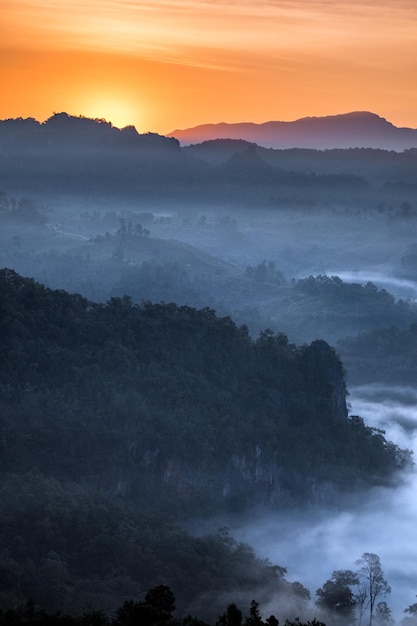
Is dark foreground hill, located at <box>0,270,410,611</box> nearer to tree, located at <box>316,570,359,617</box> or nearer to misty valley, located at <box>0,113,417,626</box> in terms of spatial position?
misty valley, located at <box>0,113,417,626</box>

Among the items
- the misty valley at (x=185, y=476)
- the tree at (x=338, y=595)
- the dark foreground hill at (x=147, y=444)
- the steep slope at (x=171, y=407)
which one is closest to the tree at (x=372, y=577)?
Result: the misty valley at (x=185, y=476)

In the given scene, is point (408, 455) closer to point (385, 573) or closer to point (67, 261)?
point (385, 573)

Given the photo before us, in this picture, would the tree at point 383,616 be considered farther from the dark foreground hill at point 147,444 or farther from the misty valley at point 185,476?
the dark foreground hill at point 147,444

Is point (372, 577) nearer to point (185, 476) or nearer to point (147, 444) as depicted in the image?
point (185, 476)

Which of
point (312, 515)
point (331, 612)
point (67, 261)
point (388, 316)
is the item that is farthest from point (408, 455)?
point (67, 261)

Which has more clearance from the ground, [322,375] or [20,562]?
[322,375]

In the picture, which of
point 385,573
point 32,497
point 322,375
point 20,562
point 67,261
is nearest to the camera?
point 20,562
